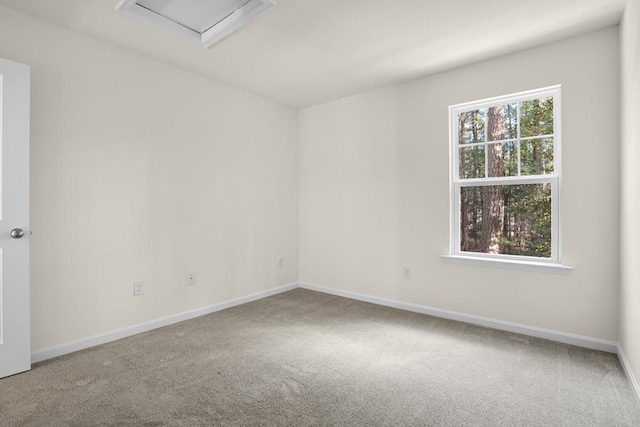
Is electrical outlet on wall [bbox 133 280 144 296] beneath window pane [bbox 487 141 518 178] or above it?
beneath

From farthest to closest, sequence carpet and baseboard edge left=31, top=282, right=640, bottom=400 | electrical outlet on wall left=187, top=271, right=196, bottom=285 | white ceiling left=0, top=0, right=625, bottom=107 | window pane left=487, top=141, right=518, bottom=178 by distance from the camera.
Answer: electrical outlet on wall left=187, top=271, right=196, bottom=285
window pane left=487, top=141, right=518, bottom=178
carpet and baseboard edge left=31, top=282, right=640, bottom=400
white ceiling left=0, top=0, right=625, bottom=107

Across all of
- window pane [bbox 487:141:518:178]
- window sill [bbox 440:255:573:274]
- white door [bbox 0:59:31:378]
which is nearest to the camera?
white door [bbox 0:59:31:378]

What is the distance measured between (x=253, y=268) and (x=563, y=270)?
3.08 meters

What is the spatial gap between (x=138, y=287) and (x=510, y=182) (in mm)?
3495

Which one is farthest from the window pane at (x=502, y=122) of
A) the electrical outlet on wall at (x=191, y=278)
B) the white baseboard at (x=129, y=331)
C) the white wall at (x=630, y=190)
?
the electrical outlet on wall at (x=191, y=278)

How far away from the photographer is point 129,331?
114 inches

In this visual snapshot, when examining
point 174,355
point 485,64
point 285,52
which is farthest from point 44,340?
point 485,64

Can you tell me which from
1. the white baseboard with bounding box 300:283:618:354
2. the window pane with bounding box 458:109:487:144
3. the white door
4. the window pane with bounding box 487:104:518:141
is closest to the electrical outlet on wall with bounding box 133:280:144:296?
the white door

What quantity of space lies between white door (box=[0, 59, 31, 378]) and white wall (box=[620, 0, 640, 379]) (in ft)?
12.4

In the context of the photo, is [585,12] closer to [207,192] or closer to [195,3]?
[195,3]

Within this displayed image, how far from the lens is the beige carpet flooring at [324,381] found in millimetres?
1788

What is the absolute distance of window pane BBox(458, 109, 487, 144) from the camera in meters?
3.27

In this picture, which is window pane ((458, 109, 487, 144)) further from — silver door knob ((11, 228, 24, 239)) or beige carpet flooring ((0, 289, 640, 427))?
silver door knob ((11, 228, 24, 239))

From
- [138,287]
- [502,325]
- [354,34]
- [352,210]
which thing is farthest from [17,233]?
[502,325]
